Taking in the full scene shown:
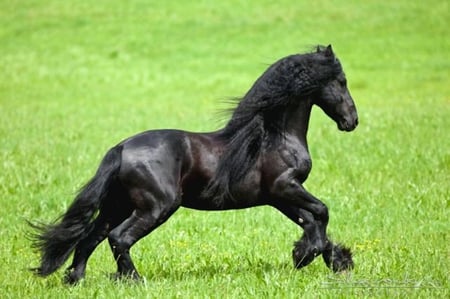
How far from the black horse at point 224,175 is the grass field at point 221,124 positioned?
0.26 meters

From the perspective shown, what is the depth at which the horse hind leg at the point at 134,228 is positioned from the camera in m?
6.98

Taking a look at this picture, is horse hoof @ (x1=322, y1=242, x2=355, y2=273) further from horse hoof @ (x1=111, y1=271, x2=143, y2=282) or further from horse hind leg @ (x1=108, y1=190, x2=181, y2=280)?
horse hoof @ (x1=111, y1=271, x2=143, y2=282)

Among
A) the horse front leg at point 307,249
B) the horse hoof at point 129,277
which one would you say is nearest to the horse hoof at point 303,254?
the horse front leg at point 307,249

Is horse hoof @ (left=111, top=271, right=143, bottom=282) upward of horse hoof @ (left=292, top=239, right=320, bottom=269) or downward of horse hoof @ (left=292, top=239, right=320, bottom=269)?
upward

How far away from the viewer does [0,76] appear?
3231 centimetres

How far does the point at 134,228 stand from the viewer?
6988 millimetres

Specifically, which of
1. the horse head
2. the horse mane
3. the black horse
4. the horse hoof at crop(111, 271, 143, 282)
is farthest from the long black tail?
the horse head

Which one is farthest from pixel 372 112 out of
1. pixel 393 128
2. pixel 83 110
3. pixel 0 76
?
pixel 0 76

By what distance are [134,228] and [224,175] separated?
2.71ft

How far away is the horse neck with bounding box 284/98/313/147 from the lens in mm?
7707

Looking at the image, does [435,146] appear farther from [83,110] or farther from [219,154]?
[83,110]

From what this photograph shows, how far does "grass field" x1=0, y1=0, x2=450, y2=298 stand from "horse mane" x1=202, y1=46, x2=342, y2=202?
283mm

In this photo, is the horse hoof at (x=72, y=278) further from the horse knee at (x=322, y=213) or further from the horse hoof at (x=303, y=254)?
the horse knee at (x=322, y=213)

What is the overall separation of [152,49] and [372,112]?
710 inches
